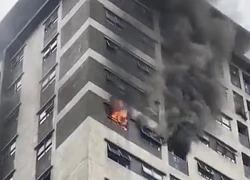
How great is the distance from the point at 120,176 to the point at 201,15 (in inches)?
675

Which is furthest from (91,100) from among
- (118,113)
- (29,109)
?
(29,109)

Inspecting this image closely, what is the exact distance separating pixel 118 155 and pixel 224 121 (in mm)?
10907

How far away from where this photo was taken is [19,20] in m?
60.1

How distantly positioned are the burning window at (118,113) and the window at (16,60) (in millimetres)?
11074

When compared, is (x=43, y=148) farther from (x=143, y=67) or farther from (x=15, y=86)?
(x=15, y=86)

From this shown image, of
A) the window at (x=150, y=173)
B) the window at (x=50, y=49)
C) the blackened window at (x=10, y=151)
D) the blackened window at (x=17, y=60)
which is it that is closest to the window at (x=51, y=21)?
the window at (x=50, y=49)

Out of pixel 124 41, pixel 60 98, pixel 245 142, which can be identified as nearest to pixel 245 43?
pixel 245 142

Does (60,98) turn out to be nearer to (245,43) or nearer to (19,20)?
(19,20)

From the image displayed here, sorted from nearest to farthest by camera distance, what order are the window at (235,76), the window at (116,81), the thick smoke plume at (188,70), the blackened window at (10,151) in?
1. the window at (116,81)
2. the thick smoke plume at (188,70)
3. the blackened window at (10,151)
4. the window at (235,76)

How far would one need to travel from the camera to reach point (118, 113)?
162 ft

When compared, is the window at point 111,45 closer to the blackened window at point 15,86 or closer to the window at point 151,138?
the window at point 151,138

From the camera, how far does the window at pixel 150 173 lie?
159 ft

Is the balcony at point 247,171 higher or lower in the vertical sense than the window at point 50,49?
lower

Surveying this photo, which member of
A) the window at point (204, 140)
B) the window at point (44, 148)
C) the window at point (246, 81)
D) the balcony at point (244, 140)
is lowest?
the window at point (44, 148)
